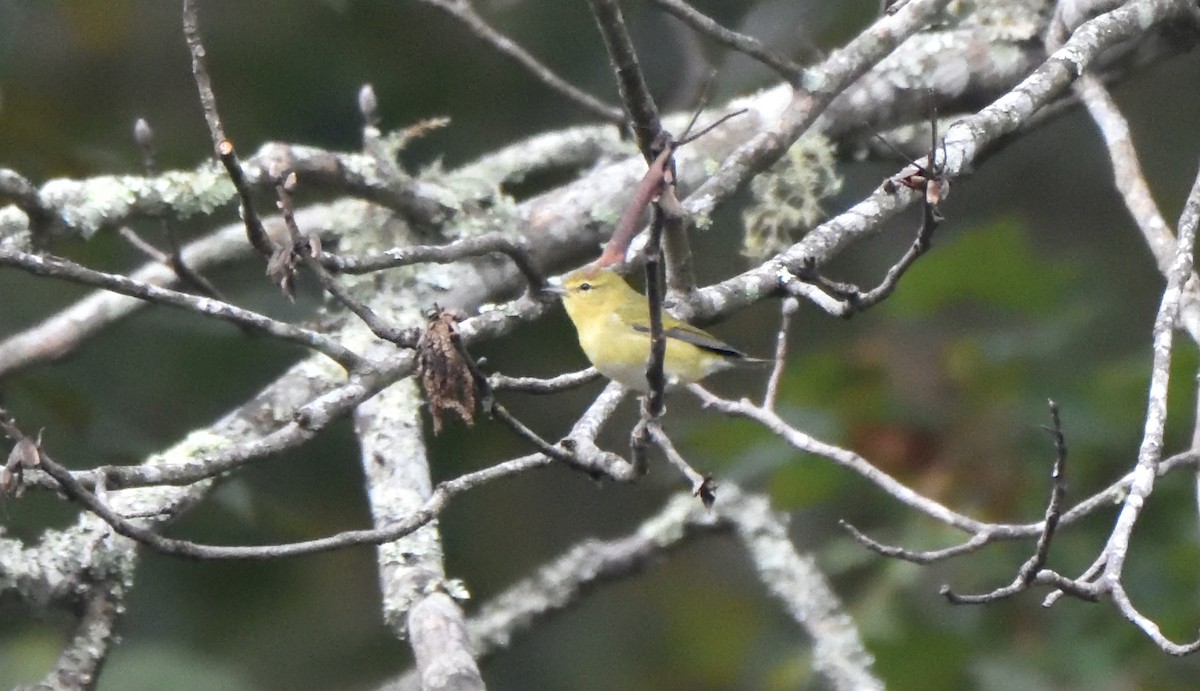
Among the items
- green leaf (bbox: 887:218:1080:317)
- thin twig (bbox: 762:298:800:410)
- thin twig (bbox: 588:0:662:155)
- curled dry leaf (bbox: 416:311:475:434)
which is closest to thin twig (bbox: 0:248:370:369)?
curled dry leaf (bbox: 416:311:475:434)

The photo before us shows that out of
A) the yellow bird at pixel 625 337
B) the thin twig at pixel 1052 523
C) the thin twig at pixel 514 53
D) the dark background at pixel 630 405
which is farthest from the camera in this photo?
the dark background at pixel 630 405

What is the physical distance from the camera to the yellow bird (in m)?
2.54

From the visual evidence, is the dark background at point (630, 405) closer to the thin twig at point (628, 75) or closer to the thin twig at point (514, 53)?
the thin twig at point (514, 53)

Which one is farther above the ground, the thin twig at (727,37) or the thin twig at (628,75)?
the thin twig at (727,37)

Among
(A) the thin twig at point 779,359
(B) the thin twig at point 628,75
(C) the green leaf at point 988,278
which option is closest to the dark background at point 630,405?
(C) the green leaf at point 988,278

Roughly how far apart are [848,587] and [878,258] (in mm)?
1264

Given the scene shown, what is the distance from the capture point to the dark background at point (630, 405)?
3420 mm

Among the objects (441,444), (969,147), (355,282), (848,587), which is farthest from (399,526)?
(848,587)

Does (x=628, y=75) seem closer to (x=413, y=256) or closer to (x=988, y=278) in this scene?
(x=413, y=256)

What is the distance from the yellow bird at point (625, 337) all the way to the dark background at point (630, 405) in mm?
444

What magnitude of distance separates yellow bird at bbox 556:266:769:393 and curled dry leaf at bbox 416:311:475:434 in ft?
2.50

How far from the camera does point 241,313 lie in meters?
1.99

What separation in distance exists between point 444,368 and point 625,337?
3.09 ft

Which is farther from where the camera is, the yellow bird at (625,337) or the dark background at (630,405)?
the dark background at (630,405)
